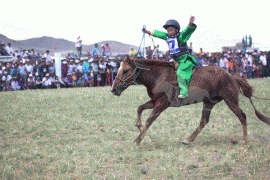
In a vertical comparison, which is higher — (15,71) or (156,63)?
(156,63)

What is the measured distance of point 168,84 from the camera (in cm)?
657

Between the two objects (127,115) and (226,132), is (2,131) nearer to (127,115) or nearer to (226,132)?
(127,115)

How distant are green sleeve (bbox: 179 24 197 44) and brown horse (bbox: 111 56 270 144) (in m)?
0.60

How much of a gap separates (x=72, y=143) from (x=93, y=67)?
17084 millimetres

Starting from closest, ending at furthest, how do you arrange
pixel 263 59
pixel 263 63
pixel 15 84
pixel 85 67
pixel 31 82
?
1. pixel 15 84
2. pixel 31 82
3. pixel 85 67
4. pixel 263 59
5. pixel 263 63

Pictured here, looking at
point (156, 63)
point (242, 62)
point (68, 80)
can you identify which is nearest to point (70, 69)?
point (68, 80)

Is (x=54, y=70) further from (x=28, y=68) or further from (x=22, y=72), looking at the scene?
(x=22, y=72)

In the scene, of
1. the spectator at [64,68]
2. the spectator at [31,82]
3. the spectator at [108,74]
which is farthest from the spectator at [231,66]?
the spectator at [31,82]

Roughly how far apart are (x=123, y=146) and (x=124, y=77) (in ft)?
4.77

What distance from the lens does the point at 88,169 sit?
16.3 feet

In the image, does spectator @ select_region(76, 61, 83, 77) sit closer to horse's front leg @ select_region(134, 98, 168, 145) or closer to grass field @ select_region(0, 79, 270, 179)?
grass field @ select_region(0, 79, 270, 179)

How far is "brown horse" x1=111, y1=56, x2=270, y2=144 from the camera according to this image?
6527 millimetres

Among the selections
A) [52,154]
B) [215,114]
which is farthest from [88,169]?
[215,114]

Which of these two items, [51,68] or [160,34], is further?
[51,68]
